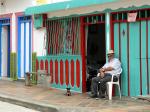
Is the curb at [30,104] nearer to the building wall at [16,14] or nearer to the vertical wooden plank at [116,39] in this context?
the vertical wooden plank at [116,39]

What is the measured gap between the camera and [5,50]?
19781mm

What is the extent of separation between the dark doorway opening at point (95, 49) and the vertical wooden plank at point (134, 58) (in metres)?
2.12

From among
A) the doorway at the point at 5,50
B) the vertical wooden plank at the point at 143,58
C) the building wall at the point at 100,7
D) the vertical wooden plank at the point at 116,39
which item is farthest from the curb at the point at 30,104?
the doorway at the point at 5,50

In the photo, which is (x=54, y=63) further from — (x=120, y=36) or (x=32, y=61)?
(x=120, y=36)

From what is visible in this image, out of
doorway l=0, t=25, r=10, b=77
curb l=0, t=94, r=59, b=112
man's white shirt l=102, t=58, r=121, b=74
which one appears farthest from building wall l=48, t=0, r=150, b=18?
doorway l=0, t=25, r=10, b=77

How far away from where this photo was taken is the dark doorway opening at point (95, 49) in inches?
582

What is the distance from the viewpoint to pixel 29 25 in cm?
1766

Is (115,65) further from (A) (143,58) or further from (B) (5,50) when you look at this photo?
(B) (5,50)

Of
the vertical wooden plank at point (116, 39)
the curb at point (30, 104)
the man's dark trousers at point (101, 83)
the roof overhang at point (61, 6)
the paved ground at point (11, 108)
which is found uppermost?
the roof overhang at point (61, 6)

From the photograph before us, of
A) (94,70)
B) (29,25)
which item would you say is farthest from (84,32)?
(29,25)

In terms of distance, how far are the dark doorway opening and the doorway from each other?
5937mm

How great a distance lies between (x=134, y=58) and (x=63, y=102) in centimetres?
237

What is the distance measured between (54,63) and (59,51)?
1.51ft

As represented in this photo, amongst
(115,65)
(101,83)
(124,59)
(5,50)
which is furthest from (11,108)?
(5,50)
